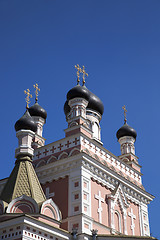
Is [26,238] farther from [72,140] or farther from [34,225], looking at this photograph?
[72,140]

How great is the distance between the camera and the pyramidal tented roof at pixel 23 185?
10970 millimetres

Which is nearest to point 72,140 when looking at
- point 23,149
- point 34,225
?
point 23,149

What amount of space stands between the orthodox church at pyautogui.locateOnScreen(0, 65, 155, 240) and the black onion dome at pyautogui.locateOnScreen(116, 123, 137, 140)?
1.56m

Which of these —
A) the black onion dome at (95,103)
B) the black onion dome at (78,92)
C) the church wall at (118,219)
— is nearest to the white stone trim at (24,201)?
the church wall at (118,219)

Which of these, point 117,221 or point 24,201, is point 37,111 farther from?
point 24,201

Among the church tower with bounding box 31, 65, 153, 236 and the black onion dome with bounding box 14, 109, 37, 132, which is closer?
the church tower with bounding box 31, 65, 153, 236

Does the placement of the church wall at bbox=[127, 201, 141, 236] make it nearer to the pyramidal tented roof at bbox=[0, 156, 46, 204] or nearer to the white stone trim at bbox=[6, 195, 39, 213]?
the pyramidal tented roof at bbox=[0, 156, 46, 204]

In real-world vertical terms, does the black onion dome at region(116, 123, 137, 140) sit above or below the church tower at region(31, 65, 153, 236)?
above

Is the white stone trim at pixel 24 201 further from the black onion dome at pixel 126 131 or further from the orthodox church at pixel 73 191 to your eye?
the black onion dome at pixel 126 131

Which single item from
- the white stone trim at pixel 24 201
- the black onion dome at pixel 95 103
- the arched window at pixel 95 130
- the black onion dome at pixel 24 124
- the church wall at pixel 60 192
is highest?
the black onion dome at pixel 95 103

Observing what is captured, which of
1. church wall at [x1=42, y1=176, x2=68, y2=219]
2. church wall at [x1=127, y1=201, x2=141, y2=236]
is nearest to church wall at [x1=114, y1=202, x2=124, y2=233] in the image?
church wall at [x1=127, y1=201, x2=141, y2=236]

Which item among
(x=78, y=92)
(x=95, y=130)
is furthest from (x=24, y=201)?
(x=95, y=130)

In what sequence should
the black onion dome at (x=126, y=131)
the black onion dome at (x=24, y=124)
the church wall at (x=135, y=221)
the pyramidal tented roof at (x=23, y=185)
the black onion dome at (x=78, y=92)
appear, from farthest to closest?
the black onion dome at (x=126, y=131) → the black onion dome at (x=78, y=92) → the church wall at (x=135, y=221) → the black onion dome at (x=24, y=124) → the pyramidal tented roof at (x=23, y=185)

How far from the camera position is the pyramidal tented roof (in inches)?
432
